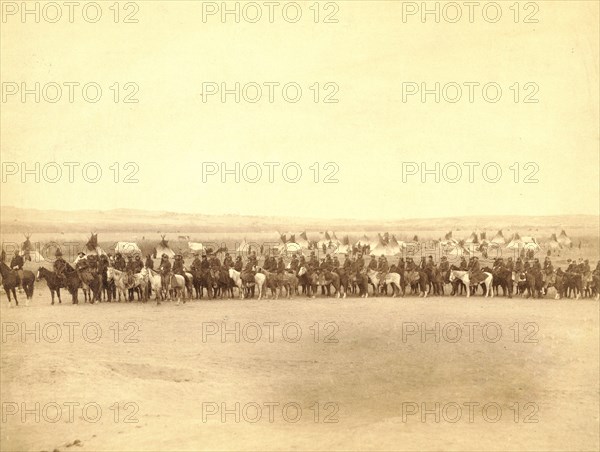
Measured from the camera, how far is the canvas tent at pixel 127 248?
24.3 ft

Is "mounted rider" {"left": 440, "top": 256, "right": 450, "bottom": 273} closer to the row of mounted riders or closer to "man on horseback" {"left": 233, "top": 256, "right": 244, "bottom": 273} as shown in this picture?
the row of mounted riders

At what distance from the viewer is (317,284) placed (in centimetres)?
764

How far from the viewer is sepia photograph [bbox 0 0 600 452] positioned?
24.0ft

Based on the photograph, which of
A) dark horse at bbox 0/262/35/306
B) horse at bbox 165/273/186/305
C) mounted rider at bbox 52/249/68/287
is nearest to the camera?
dark horse at bbox 0/262/35/306

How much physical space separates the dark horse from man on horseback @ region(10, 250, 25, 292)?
24 millimetres

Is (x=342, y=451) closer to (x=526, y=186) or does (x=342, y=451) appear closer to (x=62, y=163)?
(x=526, y=186)

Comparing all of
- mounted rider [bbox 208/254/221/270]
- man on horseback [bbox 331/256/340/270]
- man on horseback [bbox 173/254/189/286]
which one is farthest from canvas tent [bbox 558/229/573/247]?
man on horseback [bbox 173/254/189/286]

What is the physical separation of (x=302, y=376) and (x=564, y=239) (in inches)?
123

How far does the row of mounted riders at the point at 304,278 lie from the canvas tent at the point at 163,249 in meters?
0.06

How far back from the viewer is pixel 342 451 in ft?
23.5

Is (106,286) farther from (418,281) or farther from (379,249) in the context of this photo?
(418,281)

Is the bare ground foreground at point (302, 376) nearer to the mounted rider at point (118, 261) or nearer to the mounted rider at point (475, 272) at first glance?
the mounted rider at point (475, 272)

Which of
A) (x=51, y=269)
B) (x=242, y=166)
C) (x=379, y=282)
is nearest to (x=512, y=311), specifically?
(x=379, y=282)

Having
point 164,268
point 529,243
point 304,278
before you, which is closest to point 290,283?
point 304,278
